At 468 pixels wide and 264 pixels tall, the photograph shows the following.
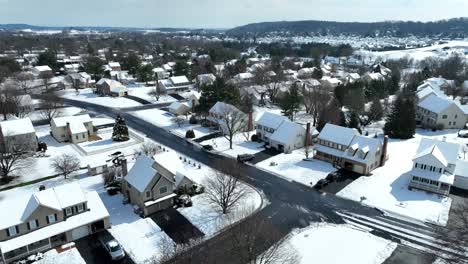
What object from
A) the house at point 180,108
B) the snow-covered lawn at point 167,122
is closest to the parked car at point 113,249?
the snow-covered lawn at point 167,122

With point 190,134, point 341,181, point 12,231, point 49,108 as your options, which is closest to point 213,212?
point 341,181

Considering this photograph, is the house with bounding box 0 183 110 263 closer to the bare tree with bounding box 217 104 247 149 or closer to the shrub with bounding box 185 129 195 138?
the shrub with bounding box 185 129 195 138

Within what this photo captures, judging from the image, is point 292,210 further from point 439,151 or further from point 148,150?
point 148,150

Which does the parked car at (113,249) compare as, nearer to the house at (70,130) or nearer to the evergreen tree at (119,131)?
the evergreen tree at (119,131)

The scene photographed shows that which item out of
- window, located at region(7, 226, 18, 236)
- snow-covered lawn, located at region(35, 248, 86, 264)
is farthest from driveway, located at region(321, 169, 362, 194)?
window, located at region(7, 226, 18, 236)

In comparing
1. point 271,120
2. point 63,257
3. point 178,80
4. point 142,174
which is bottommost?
point 63,257

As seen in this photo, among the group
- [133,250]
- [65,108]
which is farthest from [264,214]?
[65,108]
